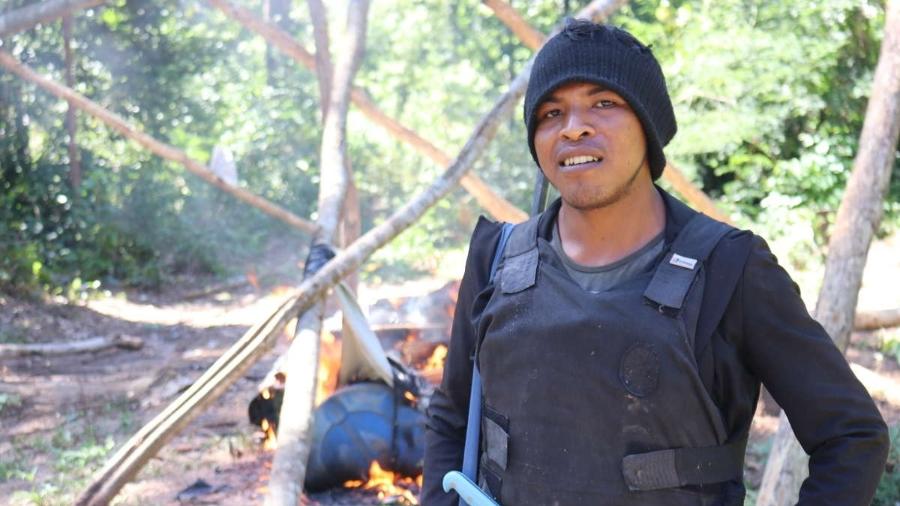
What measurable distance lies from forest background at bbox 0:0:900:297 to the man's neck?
271 inches

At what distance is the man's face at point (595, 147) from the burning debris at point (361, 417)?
3.33 meters

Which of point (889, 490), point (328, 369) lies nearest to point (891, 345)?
point (889, 490)

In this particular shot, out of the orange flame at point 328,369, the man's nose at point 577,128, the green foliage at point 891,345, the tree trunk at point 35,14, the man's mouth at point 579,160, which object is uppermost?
the tree trunk at point 35,14

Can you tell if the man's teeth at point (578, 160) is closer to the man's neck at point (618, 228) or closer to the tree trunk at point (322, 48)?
the man's neck at point (618, 228)

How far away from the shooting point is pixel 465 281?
171 cm

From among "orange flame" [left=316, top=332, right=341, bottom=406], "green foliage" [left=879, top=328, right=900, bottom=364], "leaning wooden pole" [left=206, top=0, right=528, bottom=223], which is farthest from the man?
"green foliage" [left=879, top=328, right=900, bottom=364]

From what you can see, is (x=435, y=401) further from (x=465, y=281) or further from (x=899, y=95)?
(x=899, y=95)

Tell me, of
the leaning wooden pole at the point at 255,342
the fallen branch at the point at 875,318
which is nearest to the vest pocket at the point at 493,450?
the leaning wooden pole at the point at 255,342

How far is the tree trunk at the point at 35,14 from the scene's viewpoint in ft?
16.6

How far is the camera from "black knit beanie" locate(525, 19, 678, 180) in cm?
150

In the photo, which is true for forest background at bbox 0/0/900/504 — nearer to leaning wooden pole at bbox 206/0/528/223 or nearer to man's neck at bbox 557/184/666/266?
leaning wooden pole at bbox 206/0/528/223

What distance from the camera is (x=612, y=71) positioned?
1500mm

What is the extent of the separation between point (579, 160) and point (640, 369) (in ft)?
1.13

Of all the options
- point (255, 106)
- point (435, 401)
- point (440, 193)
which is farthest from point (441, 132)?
point (435, 401)
